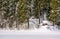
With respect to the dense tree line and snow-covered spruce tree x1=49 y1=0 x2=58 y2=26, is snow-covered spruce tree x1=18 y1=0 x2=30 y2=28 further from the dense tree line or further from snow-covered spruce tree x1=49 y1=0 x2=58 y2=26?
snow-covered spruce tree x1=49 y1=0 x2=58 y2=26

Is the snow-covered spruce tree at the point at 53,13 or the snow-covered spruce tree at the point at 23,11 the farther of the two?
the snow-covered spruce tree at the point at 23,11

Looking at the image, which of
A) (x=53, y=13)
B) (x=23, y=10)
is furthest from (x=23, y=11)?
(x=53, y=13)

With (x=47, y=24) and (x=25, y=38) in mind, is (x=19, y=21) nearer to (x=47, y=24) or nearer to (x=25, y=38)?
(x=47, y=24)

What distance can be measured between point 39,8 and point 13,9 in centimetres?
189

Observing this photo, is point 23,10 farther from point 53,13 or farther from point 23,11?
point 53,13

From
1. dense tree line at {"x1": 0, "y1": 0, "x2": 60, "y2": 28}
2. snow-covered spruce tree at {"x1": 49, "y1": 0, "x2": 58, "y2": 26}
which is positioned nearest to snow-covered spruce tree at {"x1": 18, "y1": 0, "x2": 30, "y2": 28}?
dense tree line at {"x1": 0, "y1": 0, "x2": 60, "y2": 28}

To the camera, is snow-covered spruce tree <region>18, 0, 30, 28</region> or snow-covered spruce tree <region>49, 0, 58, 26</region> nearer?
snow-covered spruce tree <region>49, 0, 58, 26</region>

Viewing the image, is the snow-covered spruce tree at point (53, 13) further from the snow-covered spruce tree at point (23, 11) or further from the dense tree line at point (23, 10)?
the snow-covered spruce tree at point (23, 11)

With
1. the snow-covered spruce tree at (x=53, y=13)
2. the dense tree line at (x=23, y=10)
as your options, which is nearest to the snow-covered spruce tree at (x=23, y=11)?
the dense tree line at (x=23, y=10)

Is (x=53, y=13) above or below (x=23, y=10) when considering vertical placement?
below

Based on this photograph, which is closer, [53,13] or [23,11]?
[53,13]

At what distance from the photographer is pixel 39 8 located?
10.1 metres

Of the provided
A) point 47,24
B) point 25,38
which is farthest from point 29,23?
point 25,38

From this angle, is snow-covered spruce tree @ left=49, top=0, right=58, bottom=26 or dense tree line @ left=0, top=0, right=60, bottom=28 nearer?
snow-covered spruce tree @ left=49, top=0, right=58, bottom=26
